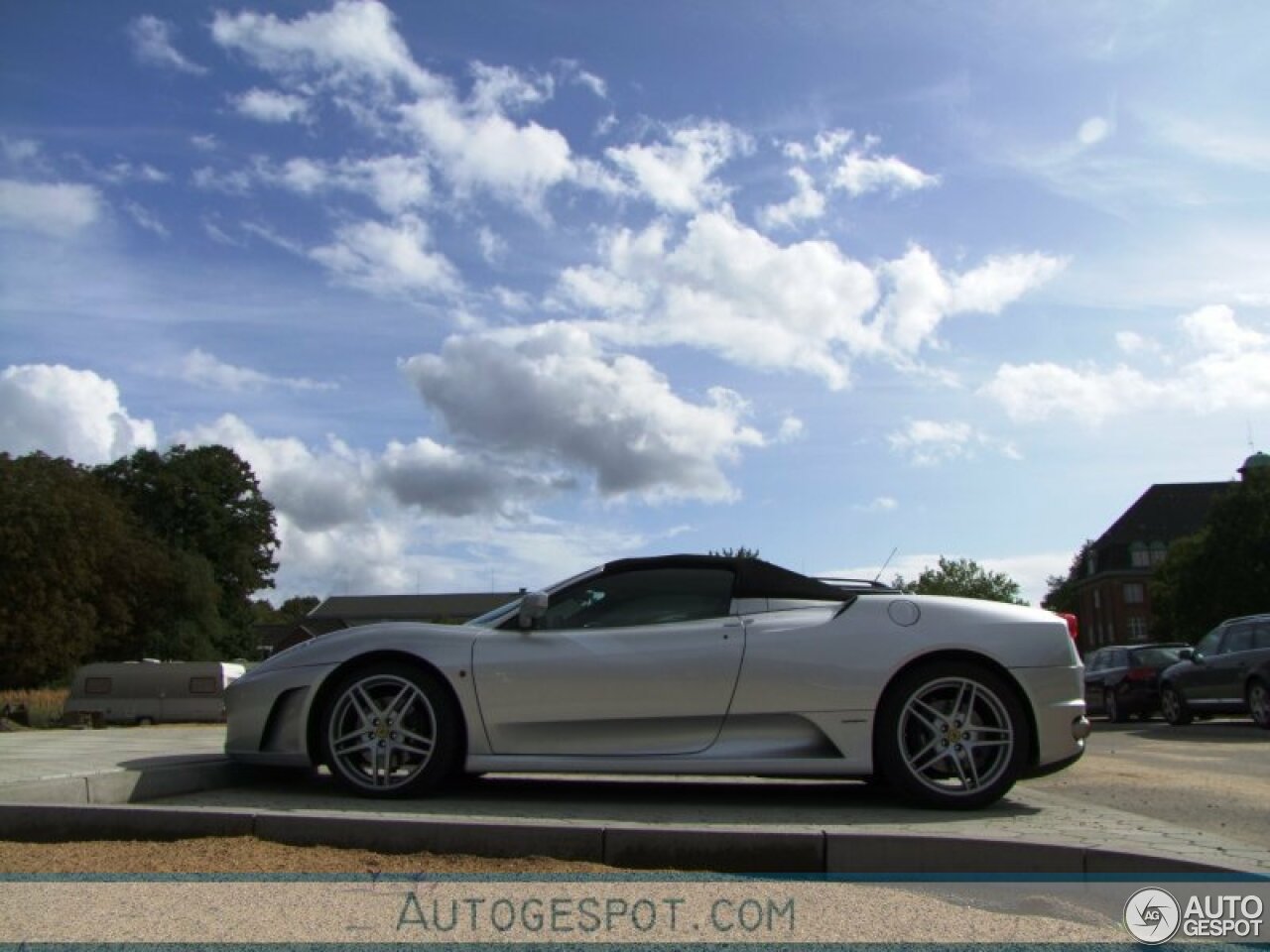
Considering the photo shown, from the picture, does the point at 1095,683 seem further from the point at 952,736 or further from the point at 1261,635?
the point at 952,736

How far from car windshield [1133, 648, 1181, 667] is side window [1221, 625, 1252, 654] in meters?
3.19

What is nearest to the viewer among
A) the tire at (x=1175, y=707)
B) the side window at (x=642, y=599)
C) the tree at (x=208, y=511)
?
the side window at (x=642, y=599)

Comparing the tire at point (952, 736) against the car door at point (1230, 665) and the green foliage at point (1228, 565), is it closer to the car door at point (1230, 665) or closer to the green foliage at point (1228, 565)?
the car door at point (1230, 665)

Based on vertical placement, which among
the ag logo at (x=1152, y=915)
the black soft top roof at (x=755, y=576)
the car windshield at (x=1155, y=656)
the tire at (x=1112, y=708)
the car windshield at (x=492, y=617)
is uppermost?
the black soft top roof at (x=755, y=576)

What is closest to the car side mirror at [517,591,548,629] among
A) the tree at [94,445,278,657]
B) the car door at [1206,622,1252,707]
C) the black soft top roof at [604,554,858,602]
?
the black soft top roof at [604,554,858,602]

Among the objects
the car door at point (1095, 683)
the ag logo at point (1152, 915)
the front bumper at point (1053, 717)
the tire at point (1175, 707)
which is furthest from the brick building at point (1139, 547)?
the ag logo at point (1152, 915)

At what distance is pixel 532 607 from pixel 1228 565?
172 ft

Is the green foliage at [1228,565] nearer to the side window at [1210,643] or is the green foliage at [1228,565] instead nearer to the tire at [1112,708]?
the tire at [1112,708]

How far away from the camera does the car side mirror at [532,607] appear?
18.5ft

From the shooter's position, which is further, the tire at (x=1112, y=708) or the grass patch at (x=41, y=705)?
the grass patch at (x=41, y=705)

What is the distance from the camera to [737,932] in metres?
3.20

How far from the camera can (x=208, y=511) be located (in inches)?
2368

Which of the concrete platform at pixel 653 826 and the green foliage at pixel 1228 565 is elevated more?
the green foliage at pixel 1228 565

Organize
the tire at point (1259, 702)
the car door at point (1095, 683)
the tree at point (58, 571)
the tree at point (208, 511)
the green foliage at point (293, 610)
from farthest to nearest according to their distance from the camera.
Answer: the green foliage at point (293, 610) → the tree at point (208, 511) → the tree at point (58, 571) → the car door at point (1095, 683) → the tire at point (1259, 702)
